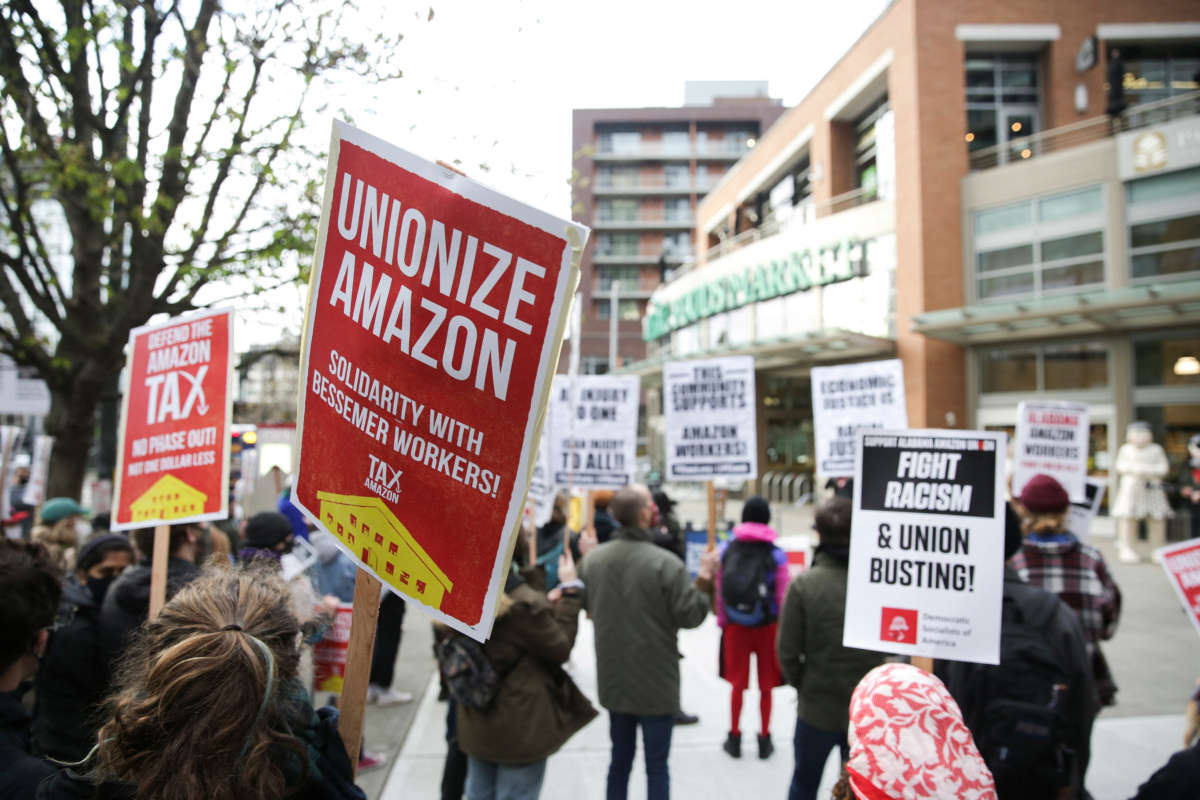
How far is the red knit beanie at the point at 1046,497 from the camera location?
3.81 m

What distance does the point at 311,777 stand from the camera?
1.46 metres

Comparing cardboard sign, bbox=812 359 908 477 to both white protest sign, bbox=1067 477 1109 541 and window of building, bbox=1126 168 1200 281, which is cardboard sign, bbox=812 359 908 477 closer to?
white protest sign, bbox=1067 477 1109 541

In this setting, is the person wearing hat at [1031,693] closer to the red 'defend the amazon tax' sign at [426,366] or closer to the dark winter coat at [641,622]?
the dark winter coat at [641,622]

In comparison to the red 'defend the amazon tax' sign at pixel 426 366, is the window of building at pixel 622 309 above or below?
above

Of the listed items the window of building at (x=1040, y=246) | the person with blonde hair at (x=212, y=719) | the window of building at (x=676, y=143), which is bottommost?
the person with blonde hair at (x=212, y=719)

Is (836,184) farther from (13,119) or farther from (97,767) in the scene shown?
(97,767)

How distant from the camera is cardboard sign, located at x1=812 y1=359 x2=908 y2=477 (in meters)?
6.44

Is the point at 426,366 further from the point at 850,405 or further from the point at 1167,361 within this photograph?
the point at 1167,361

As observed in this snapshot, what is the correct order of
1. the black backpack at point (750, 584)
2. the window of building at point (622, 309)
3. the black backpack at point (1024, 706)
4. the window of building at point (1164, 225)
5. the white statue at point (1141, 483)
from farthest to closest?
1. the window of building at point (622, 309)
2. the window of building at point (1164, 225)
3. the white statue at point (1141, 483)
4. the black backpack at point (750, 584)
5. the black backpack at point (1024, 706)

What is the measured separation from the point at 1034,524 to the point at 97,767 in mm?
4193

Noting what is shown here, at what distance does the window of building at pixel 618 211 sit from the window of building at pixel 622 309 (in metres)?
6.60

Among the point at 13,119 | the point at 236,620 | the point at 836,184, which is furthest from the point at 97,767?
the point at 836,184

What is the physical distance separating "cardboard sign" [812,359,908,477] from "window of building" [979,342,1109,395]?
1459 centimetres

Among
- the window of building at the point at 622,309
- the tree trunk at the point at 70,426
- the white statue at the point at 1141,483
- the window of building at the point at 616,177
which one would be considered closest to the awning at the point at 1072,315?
the white statue at the point at 1141,483
